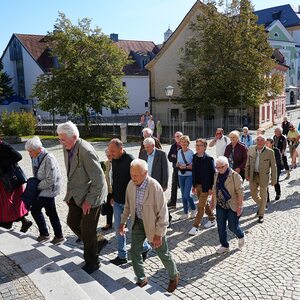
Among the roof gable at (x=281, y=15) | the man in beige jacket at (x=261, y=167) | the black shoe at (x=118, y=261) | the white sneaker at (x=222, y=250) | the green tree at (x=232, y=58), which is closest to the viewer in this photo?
the black shoe at (x=118, y=261)

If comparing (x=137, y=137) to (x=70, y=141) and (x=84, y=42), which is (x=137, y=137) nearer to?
(x=84, y=42)

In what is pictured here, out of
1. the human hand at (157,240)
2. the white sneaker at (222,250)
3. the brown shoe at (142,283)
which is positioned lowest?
the white sneaker at (222,250)

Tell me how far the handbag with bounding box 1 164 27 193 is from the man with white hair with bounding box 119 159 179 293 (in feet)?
8.19

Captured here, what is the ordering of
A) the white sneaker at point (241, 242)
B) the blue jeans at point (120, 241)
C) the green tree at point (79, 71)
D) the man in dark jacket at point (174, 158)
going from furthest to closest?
the green tree at point (79, 71)
the man in dark jacket at point (174, 158)
the white sneaker at point (241, 242)
the blue jeans at point (120, 241)

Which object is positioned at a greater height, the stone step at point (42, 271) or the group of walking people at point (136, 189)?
the group of walking people at point (136, 189)

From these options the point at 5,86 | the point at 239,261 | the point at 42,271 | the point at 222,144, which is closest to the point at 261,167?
the point at 222,144

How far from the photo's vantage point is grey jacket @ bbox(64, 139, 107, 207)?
16.1 feet

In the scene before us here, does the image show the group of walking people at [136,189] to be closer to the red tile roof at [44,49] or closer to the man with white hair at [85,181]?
the man with white hair at [85,181]

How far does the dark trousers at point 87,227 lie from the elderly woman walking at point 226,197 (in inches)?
86.1

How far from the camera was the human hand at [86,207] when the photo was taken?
4930 millimetres

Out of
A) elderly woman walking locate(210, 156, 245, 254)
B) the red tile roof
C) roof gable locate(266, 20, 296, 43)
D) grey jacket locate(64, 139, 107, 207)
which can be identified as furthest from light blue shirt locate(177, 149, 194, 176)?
roof gable locate(266, 20, 296, 43)

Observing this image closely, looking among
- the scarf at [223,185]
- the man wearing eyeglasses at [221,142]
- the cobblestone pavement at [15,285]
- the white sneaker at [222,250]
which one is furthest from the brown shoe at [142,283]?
the man wearing eyeglasses at [221,142]

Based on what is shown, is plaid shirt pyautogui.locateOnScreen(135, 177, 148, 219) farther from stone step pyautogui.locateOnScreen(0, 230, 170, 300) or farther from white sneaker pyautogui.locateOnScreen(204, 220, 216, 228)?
white sneaker pyautogui.locateOnScreen(204, 220, 216, 228)

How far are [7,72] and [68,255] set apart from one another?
56.7 m
